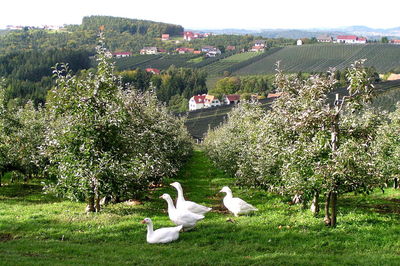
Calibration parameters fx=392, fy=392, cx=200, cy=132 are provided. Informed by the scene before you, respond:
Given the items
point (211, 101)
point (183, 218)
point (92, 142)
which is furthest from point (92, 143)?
point (211, 101)

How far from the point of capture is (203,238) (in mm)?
14680

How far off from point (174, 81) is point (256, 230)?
5519 inches

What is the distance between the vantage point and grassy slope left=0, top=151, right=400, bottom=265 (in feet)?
39.8

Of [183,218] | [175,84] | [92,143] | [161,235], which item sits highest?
[92,143]

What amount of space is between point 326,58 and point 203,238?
151m

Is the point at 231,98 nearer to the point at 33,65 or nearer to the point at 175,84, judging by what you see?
the point at 175,84

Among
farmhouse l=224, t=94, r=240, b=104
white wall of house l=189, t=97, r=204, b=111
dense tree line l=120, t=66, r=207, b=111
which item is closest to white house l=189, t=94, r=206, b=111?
white wall of house l=189, t=97, r=204, b=111

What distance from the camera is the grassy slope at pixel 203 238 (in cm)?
1213

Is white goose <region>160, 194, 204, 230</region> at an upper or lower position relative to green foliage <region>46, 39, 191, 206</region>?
lower

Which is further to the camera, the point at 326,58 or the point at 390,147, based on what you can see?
the point at 326,58

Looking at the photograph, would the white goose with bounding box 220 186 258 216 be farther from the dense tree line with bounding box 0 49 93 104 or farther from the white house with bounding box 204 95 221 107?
the dense tree line with bounding box 0 49 93 104

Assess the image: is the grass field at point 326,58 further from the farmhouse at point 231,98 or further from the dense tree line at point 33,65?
the dense tree line at point 33,65

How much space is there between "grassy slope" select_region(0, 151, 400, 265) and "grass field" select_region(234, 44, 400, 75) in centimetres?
12235

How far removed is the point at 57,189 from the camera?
18.2m
